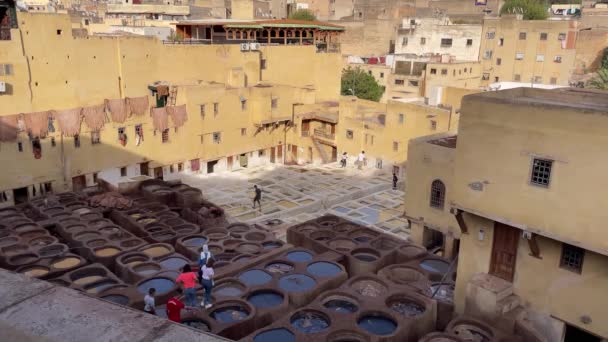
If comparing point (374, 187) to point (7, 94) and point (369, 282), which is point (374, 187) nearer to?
point (369, 282)

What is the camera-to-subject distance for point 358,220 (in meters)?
29.0

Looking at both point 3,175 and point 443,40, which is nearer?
point 3,175

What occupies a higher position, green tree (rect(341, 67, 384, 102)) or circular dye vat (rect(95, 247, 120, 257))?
green tree (rect(341, 67, 384, 102))

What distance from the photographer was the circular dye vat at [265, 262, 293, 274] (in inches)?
747

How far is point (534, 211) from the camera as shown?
13680mm

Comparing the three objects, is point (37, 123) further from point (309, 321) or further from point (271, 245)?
point (309, 321)

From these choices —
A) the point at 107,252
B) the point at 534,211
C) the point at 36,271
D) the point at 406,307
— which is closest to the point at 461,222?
the point at 534,211

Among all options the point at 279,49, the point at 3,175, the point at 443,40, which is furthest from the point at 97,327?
the point at 443,40

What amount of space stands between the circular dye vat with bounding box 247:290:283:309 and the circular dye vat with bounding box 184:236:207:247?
574 centimetres

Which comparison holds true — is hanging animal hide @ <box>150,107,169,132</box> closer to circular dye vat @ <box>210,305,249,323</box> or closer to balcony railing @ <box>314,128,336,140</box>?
balcony railing @ <box>314,128,336,140</box>

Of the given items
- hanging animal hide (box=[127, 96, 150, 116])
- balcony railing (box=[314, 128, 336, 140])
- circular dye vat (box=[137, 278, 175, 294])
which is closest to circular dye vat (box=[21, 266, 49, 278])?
circular dye vat (box=[137, 278, 175, 294])

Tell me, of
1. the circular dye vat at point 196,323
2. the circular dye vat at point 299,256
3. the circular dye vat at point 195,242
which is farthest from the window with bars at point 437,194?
the circular dye vat at point 196,323

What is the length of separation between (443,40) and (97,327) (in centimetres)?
6245

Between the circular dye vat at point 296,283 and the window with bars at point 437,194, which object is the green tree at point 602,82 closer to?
the window with bars at point 437,194
